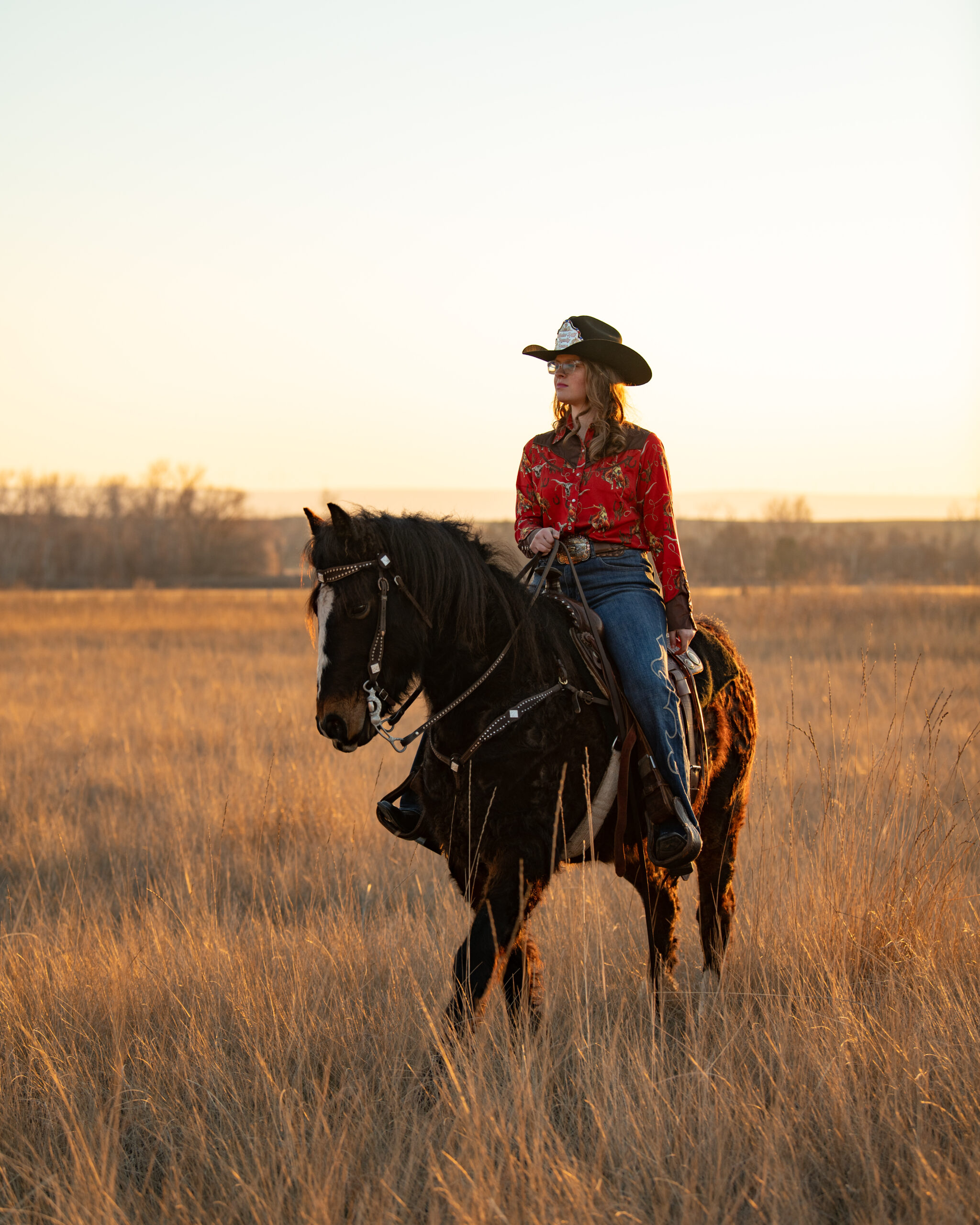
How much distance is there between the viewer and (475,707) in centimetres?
313

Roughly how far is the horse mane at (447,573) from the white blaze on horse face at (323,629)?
0.13m

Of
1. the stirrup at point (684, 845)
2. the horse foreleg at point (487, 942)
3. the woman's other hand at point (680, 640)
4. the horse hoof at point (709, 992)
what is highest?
the woman's other hand at point (680, 640)

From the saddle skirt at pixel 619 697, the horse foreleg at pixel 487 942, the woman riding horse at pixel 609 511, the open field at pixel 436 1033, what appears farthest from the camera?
the woman riding horse at pixel 609 511

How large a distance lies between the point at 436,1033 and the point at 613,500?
2.03m

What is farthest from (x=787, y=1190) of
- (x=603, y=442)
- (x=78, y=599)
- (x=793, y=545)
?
(x=793, y=545)

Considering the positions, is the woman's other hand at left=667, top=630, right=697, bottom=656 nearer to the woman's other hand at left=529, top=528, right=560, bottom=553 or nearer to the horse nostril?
the woman's other hand at left=529, top=528, right=560, bottom=553

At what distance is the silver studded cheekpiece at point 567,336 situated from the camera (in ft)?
11.8

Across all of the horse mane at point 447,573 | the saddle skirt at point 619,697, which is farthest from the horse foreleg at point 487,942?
the horse mane at point 447,573

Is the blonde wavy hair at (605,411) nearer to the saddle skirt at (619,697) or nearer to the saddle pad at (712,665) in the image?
the saddle skirt at (619,697)

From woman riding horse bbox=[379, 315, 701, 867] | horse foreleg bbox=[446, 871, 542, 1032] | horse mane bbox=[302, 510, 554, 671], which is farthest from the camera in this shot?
woman riding horse bbox=[379, 315, 701, 867]

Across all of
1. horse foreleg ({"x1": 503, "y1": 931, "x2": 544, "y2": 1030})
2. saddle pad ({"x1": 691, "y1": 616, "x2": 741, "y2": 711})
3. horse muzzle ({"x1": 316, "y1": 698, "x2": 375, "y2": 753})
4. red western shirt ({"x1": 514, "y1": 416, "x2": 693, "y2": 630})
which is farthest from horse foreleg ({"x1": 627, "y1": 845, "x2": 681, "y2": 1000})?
horse muzzle ({"x1": 316, "y1": 698, "x2": 375, "y2": 753})

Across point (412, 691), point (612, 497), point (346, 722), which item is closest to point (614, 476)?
point (612, 497)

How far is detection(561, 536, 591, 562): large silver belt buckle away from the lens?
Answer: 3.59 m

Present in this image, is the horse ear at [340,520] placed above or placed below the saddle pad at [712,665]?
above
